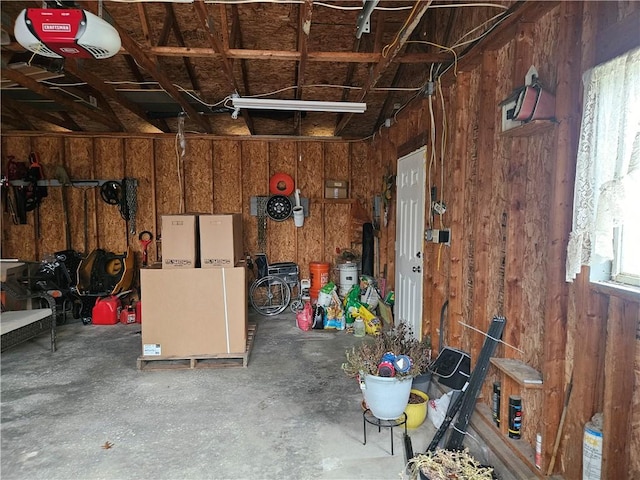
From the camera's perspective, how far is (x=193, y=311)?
378 centimetres

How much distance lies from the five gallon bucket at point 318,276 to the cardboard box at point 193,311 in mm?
2372

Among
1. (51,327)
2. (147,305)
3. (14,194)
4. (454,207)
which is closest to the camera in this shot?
(454,207)

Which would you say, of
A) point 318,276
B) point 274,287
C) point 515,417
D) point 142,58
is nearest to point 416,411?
point 515,417

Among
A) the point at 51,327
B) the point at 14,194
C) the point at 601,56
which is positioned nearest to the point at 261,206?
the point at 51,327

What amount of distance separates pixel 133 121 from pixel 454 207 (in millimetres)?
5553

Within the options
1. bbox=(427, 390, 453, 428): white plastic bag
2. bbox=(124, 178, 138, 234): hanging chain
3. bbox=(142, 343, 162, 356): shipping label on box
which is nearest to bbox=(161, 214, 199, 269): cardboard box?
bbox=(142, 343, 162, 356): shipping label on box

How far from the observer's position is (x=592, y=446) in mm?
1647

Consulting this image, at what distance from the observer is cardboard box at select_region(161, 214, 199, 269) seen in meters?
3.78

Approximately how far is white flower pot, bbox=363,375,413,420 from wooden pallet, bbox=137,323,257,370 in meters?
1.75

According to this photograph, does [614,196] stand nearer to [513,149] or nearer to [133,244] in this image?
[513,149]

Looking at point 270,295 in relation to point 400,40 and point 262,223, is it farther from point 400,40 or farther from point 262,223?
point 400,40

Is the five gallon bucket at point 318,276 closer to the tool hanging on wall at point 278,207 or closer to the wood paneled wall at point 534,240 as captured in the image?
the tool hanging on wall at point 278,207

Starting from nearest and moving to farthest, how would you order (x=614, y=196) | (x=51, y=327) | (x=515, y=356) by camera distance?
(x=614, y=196) → (x=515, y=356) → (x=51, y=327)

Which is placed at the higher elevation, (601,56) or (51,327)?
(601,56)
